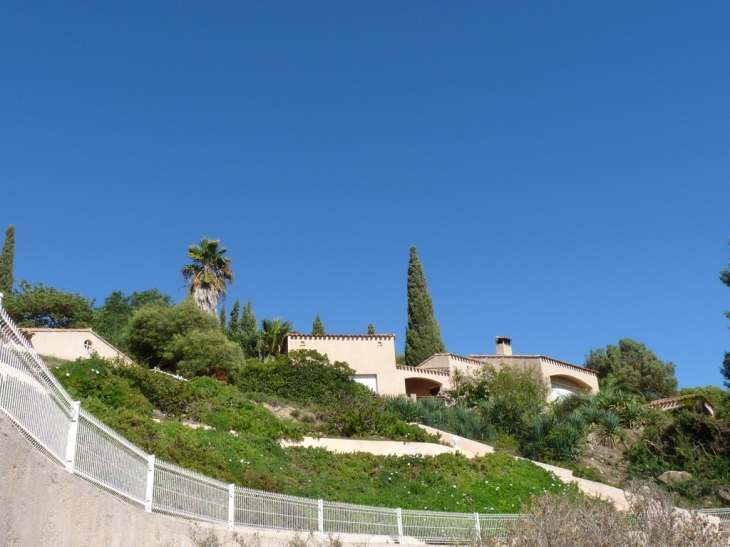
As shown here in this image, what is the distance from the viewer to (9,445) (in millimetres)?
5996

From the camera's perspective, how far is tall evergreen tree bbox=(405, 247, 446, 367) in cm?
4419

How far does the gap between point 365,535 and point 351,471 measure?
5.87 metres

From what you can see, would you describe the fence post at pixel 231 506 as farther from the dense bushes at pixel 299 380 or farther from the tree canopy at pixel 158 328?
the tree canopy at pixel 158 328

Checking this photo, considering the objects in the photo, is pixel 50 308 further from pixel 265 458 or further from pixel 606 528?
pixel 606 528

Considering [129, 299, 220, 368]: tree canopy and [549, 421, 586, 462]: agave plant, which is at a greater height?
[129, 299, 220, 368]: tree canopy

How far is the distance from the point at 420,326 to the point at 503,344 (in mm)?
5995

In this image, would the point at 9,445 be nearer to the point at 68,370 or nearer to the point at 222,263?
the point at 68,370

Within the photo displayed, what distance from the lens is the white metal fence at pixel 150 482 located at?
6523 mm

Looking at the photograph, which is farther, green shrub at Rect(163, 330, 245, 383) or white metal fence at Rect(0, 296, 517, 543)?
green shrub at Rect(163, 330, 245, 383)

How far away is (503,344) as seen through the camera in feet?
135

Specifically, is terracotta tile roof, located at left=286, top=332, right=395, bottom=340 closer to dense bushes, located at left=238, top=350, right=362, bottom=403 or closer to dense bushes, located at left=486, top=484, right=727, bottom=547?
dense bushes, located at left=238, top=350, right=362, bottom=403

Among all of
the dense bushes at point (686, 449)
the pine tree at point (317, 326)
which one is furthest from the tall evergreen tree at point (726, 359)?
the pine tree at point (317, 326)

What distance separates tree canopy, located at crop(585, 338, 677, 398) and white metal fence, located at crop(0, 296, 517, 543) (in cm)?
3767

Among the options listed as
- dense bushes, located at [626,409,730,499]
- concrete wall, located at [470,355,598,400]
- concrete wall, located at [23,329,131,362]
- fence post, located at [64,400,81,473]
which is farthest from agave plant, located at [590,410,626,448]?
fence post, located at [64,400,81,473]
